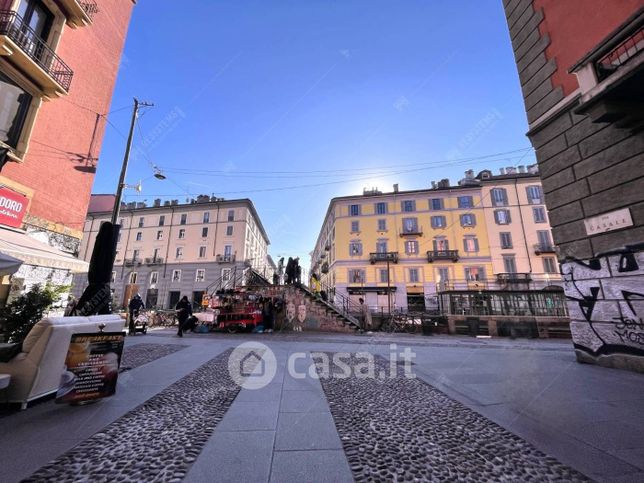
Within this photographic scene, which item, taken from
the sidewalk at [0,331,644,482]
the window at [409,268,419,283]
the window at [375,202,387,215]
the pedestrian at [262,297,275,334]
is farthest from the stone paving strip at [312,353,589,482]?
the window at [375,202,387,215]

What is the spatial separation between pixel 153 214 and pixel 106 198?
278 inches

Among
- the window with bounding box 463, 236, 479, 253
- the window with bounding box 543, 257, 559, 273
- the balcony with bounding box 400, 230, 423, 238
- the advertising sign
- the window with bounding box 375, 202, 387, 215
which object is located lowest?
the advertising sign

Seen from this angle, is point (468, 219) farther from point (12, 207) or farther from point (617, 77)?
point (12, 207)

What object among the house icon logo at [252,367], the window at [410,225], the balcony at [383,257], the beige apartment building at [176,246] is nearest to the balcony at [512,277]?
the window at [410,225]

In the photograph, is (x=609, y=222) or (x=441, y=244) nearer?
(x=609, y=222)

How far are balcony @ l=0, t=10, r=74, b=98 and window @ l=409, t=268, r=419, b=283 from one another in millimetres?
30995

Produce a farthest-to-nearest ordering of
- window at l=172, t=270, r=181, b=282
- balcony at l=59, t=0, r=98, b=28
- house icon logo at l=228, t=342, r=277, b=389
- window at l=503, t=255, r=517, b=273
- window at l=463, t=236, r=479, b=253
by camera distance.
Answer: window at l=172, t=270, r=181, b=282 → window at l=463, t=236, r=479, b=253 → window at l=503, t=255, r=517, b=273 → balcony at l=59, t=0, r=98, b=28 → house icon logo at l=228, t=342, r=277, b=389

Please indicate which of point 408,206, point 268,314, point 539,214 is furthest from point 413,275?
point 268,314

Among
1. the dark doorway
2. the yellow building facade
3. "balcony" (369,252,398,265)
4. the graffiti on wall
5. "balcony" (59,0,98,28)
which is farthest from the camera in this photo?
the dark doorway

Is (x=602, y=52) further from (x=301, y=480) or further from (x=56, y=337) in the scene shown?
(x=56, y=337)

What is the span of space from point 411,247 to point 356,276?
24.7 feet

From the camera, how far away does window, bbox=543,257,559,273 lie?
1173 inches

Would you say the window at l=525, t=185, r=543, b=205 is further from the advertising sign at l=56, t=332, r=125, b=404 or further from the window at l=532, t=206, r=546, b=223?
the advertising sign at l=56, t=332, r=125, b=404

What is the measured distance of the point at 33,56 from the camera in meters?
7.70
